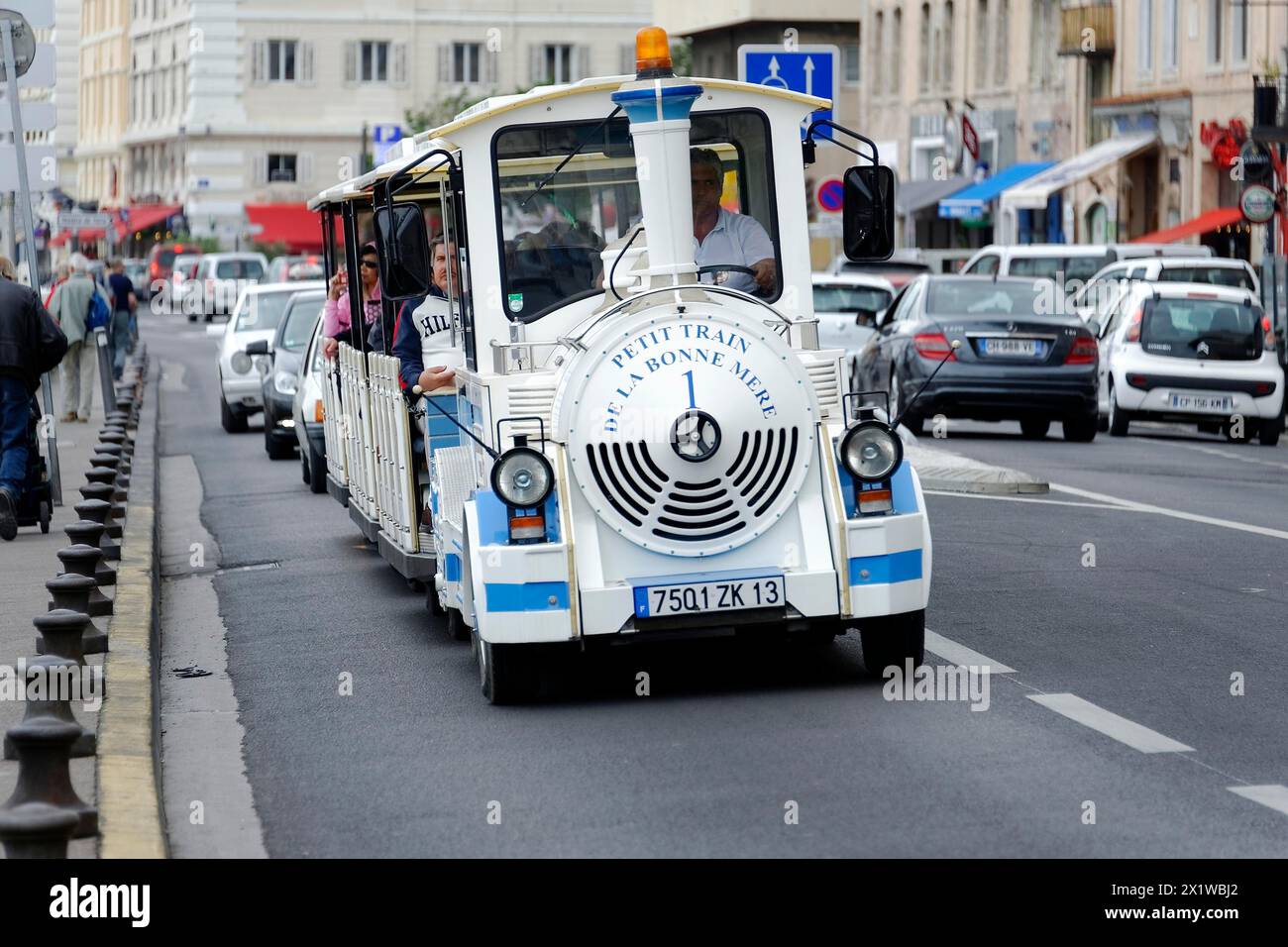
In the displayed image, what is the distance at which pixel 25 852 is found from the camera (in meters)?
6.73

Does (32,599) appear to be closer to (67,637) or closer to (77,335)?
(67,637)

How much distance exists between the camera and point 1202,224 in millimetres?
45156

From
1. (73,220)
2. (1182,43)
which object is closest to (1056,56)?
(1182,43)

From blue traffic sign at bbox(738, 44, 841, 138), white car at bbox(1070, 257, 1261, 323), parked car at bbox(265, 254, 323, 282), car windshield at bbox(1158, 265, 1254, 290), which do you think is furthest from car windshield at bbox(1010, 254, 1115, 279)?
parked car at bbox(265, 254, 323, 282)

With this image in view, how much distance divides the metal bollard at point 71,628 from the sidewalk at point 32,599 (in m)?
0.14

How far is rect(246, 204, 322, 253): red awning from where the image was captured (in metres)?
88.2

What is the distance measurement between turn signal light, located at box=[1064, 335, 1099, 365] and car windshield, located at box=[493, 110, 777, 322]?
14.3m

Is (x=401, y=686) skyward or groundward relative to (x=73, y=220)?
groundward

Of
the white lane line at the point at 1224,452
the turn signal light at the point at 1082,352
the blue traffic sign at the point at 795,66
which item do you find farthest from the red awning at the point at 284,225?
the blue traffic sign at the point at 795,66

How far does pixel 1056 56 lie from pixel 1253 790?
160 ft

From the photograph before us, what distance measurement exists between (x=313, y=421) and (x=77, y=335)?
9.20 meters

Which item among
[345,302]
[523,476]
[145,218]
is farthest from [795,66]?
[145,218]
